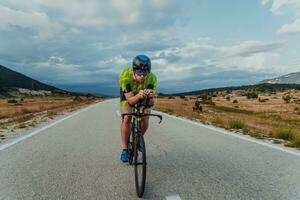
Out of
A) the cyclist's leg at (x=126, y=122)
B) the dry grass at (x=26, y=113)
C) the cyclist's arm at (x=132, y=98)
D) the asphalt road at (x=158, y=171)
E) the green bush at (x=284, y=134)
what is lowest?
the dry grass at (x=26, y=113)

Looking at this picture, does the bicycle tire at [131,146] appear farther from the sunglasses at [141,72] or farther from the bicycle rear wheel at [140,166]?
the sunglasses at [141,72]

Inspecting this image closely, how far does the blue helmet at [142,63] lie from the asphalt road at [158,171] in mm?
1809

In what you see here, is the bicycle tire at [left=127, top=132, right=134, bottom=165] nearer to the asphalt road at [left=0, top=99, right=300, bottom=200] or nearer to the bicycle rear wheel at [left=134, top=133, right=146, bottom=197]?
the asphalt road at [left=0, top=99, right=300, bottom=200]

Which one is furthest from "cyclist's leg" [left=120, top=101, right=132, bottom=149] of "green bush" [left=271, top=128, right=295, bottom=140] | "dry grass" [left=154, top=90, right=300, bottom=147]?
"green bush" [left=271, top=128, right=295, bottom=140]

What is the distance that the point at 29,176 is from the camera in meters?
6.09

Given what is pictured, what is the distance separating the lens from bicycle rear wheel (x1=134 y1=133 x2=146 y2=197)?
15.7ft

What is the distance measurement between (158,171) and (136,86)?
1.58 metres

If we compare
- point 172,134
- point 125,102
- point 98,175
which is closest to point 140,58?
point 125,102

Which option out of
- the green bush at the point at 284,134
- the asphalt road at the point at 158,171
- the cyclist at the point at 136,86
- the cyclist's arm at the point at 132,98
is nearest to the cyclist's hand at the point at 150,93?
the cyclist at the point at 136,86

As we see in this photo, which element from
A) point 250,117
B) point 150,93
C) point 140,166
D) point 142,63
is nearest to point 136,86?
point 142,63

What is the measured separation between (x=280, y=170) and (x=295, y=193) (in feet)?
4.74

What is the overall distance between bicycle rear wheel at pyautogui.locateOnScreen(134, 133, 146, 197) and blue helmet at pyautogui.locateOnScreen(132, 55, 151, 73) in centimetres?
104

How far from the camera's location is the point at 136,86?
236 inches

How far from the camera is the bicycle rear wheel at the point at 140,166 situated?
4.78 m
